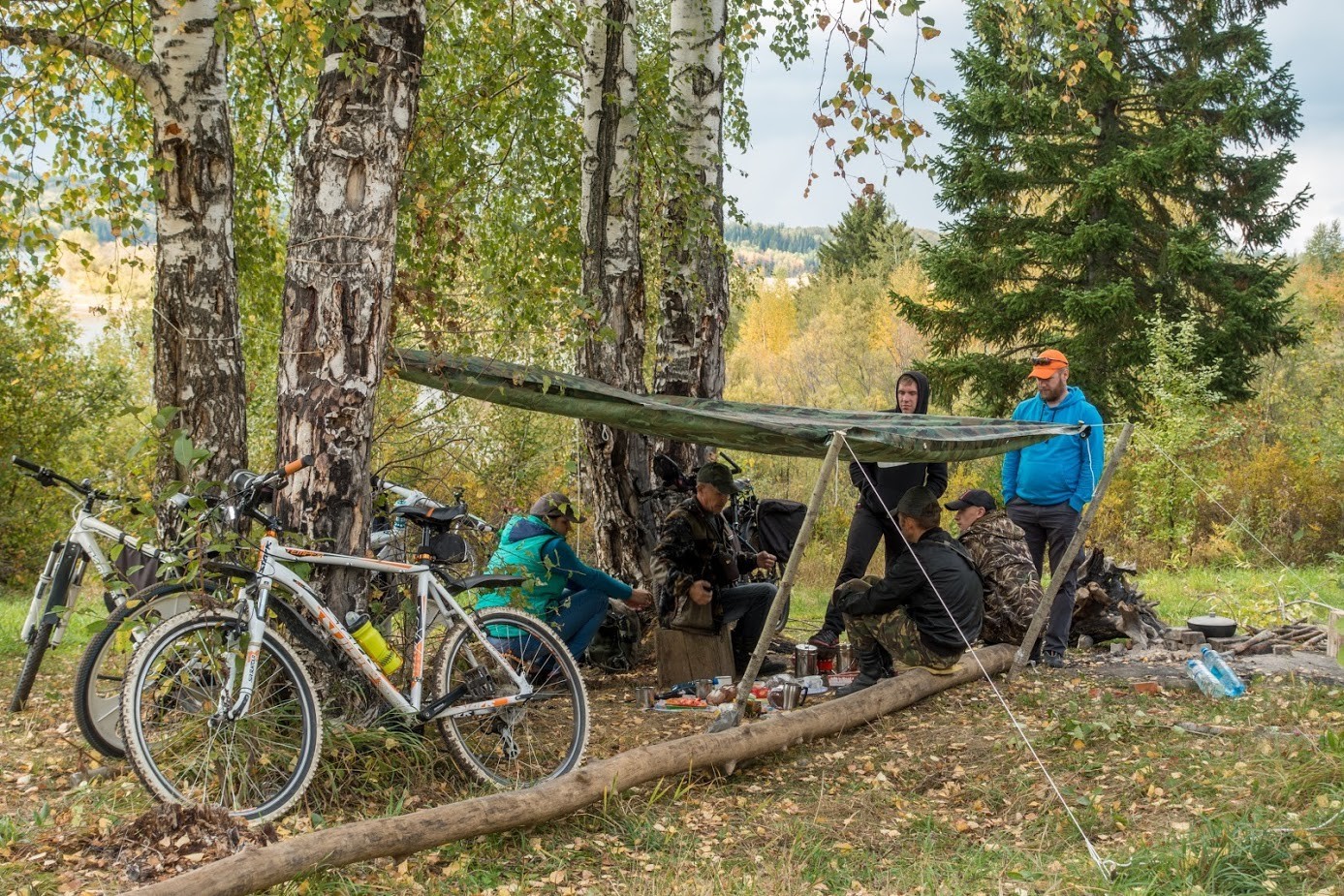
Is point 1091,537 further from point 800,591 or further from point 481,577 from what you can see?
point 481,577

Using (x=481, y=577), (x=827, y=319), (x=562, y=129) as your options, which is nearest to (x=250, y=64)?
(x=562, y=129)

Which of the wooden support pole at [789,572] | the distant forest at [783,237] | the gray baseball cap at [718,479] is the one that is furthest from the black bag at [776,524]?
the distant forest at [783,237]

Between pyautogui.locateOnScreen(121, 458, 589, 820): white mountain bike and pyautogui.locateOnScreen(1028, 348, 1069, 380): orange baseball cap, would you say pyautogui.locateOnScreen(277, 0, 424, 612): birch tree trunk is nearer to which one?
pyautogui.locateOnScreen(121, 458, 589, 820): white mountain bike

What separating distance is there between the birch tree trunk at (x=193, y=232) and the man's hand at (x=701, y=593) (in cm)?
205

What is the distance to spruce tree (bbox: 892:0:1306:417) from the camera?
1312cm

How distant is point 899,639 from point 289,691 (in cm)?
277

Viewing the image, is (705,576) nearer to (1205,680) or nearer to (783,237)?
(1205,680)

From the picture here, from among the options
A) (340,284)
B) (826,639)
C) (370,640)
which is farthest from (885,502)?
(340,284)

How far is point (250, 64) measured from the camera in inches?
242

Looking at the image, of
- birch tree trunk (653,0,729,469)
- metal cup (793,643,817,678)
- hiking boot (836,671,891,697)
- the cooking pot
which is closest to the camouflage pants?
hiking boot (836,671,891,697)

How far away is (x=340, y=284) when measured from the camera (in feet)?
11.7

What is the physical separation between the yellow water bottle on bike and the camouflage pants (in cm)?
235

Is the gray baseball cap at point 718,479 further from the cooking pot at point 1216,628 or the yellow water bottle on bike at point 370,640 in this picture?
the cooking pot at point 1216,628

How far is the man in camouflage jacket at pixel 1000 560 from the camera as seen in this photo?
581 cm
